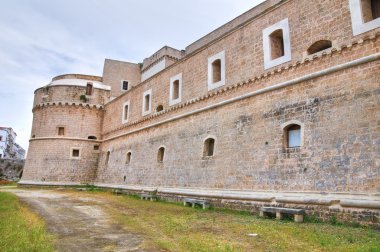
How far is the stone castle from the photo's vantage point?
7840 millimetres

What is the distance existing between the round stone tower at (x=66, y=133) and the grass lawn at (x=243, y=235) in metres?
15.8

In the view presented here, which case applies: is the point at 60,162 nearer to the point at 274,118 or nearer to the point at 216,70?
the point at 216,70

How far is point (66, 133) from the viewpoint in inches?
912

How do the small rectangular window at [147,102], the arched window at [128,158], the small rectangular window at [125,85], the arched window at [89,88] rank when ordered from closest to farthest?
the small rectangular window at [147,102] < the arched window at [128,158] < the arched window at [89,88] < the small rectangular window at [125,85]

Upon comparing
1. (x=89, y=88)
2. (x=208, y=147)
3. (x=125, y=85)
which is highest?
(x=125, y=85)

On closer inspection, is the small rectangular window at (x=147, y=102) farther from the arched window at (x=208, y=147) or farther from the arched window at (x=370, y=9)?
the arched window at (x=370, y=9)

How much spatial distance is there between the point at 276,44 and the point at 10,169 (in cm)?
3425

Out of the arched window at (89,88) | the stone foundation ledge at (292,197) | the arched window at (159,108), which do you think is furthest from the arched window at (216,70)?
the arched window at (89,88)

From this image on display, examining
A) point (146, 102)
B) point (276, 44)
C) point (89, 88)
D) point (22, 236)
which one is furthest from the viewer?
point (89, 88)

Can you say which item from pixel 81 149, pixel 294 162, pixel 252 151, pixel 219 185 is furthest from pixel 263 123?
pixel 81 149

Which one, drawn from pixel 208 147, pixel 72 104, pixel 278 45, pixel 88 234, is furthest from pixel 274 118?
pixel 72 104

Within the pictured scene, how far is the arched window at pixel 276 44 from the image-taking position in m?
10.8

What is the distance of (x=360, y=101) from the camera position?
7895 mm

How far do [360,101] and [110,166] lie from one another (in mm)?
17307
